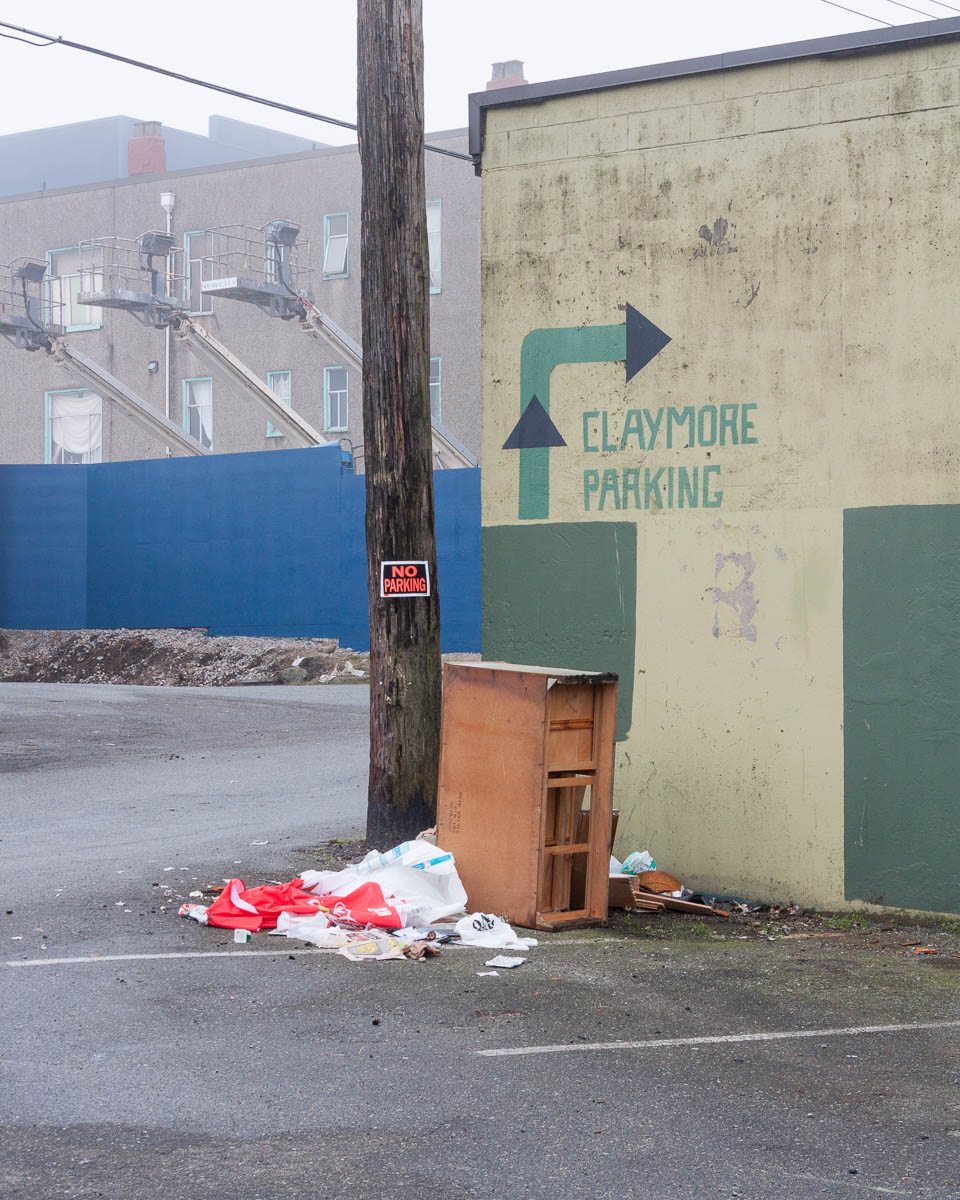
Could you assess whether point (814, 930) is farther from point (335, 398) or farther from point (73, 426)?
point (73, 426)

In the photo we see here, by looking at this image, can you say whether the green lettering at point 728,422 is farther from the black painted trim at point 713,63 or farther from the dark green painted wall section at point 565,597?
the black painted trim at point 713,63

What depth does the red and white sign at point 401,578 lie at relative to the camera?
8.73 meters

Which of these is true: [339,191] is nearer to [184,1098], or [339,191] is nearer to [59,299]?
[59,299]

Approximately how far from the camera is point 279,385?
39.5m

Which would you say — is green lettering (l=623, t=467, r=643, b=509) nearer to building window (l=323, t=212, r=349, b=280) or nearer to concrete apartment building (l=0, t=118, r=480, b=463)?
concrete apartment building (l=0, t=118, r=480, b=463)

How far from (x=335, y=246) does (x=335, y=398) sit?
3.96 metres

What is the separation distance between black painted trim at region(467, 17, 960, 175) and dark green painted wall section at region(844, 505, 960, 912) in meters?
2.50

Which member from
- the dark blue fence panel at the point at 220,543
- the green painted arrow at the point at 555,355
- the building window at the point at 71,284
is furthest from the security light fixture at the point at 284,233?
the green painted arrow at the point at 555,355

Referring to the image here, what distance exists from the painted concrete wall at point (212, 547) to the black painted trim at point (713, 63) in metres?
16.1

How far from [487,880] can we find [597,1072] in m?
2.35

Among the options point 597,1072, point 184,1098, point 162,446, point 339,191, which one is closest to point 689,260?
point 597,1072

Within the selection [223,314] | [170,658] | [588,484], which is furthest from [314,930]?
[223,314]

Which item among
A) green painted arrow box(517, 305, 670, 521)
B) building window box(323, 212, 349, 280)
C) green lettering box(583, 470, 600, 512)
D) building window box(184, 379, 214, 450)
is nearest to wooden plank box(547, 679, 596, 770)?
green lettering box(583, 470, 600, 512)

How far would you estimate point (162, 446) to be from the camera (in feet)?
136
